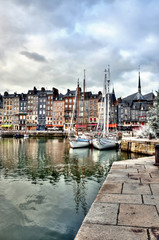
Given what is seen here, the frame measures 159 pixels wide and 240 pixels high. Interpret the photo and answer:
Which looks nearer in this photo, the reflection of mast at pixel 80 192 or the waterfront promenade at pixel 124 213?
the waterfront promenade at pixel 124 213

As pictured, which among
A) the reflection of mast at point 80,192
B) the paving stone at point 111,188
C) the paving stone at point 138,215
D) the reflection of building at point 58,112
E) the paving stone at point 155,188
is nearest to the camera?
the paving stone at point 138,215

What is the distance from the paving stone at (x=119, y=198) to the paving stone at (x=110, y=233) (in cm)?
153

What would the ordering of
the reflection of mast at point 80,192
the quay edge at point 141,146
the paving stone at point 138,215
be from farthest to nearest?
the quay edge at point 141,146, the reflection of mast at point 80,192, the paving stone at point 138,215

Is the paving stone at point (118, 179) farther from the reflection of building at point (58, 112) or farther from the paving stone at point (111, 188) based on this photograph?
the reflection of building at point (58, 112)

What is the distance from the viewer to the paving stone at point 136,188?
6013 mm

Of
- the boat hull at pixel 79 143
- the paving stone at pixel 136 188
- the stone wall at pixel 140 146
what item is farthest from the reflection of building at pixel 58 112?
the paving stone at pixel 136 188

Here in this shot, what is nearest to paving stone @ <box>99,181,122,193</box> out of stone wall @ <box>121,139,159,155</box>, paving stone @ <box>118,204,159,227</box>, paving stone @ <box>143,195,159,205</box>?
paving stone @ <box>143,195,159,205</box>

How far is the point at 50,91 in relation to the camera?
91.6 m

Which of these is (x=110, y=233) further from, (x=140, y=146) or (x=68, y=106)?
(x=68, y=106)

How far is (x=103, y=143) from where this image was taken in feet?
106

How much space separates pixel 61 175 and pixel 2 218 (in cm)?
698

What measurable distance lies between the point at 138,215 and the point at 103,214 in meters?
0.80

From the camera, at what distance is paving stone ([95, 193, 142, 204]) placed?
529 centimetres

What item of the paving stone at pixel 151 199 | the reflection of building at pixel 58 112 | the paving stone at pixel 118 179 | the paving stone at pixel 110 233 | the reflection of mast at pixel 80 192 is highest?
the reflection of building at pixel 58 112
